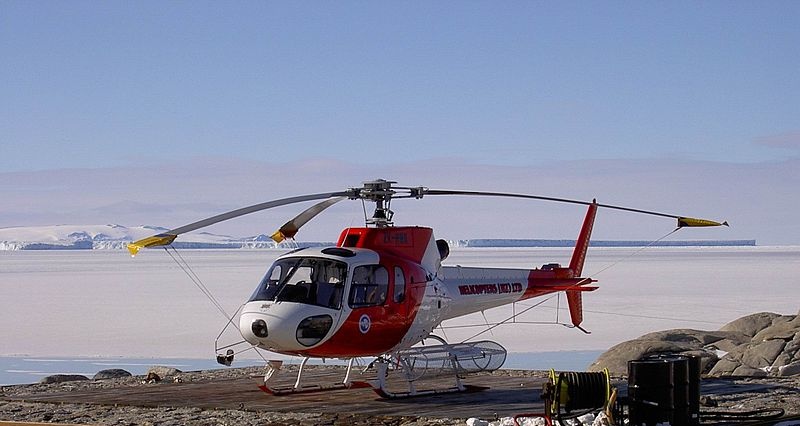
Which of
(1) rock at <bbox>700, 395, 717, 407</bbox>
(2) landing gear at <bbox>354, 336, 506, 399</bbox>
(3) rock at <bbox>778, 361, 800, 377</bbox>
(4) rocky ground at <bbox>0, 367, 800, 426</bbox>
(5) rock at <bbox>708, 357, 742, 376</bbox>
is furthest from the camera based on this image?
(5) rock at <bbox>708, 357, 742, 376</bbox>

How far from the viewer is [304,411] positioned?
543 inches

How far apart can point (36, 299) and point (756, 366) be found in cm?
3223

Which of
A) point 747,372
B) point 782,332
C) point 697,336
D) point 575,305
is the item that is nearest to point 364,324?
point 575,305

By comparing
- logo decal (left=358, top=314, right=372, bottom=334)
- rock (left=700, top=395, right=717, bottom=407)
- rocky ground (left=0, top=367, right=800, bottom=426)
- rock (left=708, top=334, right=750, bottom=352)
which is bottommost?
rocky ground (left=0, top=367, right=800, bottom=426)

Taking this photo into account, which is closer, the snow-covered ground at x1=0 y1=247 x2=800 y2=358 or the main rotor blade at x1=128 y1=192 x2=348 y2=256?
the main rotor blade at x1=128 y1=192 x2=348 y2=256

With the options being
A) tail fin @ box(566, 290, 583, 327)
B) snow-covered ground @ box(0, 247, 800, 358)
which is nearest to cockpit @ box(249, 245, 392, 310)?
tail fin @ box(566, 290, 583, 327)

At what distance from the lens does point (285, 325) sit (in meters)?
14.2

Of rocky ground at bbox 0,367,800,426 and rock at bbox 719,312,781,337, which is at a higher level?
rock at bbox 719,312,781,337

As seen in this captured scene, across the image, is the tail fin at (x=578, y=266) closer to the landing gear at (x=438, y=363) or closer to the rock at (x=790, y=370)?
the rock at (x=790, y=370)

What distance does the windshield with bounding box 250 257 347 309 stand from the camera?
Result: 1463 centimetres

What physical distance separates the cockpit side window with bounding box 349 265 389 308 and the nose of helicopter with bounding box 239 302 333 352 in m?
0.54

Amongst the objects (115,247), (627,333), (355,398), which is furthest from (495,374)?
(115,247)

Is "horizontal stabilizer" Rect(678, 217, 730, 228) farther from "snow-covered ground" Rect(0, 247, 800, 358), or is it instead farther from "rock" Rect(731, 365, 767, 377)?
"snow-covered ground" Rect(0, 247, 800, 358)

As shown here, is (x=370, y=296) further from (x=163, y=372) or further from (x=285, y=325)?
(x=163, y=372)
